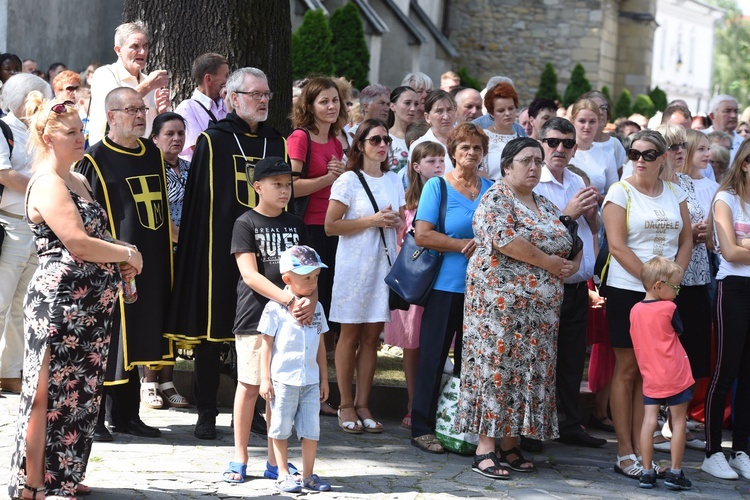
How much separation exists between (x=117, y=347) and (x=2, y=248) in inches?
64.5

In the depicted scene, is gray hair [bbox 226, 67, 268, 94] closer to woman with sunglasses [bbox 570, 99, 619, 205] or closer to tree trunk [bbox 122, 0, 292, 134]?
tree trunk [bbox 122, 0, 292, 134]

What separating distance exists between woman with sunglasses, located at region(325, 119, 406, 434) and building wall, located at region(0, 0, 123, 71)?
33.0 feet

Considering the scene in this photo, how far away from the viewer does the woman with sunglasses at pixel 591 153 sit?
923cm

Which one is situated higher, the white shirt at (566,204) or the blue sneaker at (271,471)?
the white shirt at (566,204)

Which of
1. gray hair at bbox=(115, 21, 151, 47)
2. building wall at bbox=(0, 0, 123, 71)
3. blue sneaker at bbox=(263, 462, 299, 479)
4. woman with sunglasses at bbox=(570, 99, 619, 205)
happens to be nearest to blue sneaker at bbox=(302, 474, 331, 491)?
blue sneaker at bbox=(263, 462, 299, 479)

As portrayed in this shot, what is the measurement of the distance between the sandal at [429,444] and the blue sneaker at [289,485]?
4.58 ft

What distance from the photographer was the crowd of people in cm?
582

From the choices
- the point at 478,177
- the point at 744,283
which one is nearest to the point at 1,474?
the point at 478,177

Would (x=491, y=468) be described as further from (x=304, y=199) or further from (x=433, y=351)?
(x=304, y=199)

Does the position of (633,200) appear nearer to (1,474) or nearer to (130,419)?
(130,419)

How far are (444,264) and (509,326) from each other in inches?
29.8

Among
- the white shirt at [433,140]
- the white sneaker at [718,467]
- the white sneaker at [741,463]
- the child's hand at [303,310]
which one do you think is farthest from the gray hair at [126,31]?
the white sneaker at [741,463]

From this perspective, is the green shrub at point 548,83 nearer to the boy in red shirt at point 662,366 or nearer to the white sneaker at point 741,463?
the white sneaker at point 741,463

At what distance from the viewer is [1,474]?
625 cm
